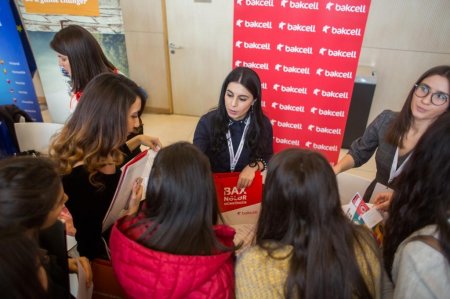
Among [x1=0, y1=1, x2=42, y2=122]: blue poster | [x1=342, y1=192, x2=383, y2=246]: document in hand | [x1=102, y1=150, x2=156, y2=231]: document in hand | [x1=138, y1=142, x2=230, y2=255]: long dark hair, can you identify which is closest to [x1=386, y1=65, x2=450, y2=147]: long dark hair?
→ [x1=342, y1=192, x2=383, y2=246]: document in hand

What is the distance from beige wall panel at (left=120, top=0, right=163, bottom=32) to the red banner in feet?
7.28

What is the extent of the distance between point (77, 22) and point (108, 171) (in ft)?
10.6

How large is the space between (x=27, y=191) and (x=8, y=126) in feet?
6.51

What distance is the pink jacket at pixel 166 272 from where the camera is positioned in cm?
95

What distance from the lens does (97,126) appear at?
144 centimetres

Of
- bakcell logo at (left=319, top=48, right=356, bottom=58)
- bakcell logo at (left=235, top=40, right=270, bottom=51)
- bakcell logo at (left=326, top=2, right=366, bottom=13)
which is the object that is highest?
bakcell logo at (left=326, top=2, right=366, bottom=13)

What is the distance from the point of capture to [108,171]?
58.4 inches

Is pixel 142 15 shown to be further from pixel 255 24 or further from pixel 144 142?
pixel 144 142

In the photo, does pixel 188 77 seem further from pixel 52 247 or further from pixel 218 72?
pixel 52 247

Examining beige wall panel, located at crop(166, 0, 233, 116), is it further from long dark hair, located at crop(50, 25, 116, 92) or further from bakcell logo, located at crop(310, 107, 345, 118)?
long dark hair, located at crop(50, 25, 116, 92)

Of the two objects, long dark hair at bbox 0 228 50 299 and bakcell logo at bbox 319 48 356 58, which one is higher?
bakcell logo at bbox 319 48 356 58

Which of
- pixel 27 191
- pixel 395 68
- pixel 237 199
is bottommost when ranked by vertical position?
pixel 237 199

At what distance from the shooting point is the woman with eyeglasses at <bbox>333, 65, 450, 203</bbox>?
1.60 metres

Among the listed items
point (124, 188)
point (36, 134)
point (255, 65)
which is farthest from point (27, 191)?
point (255, 65)
